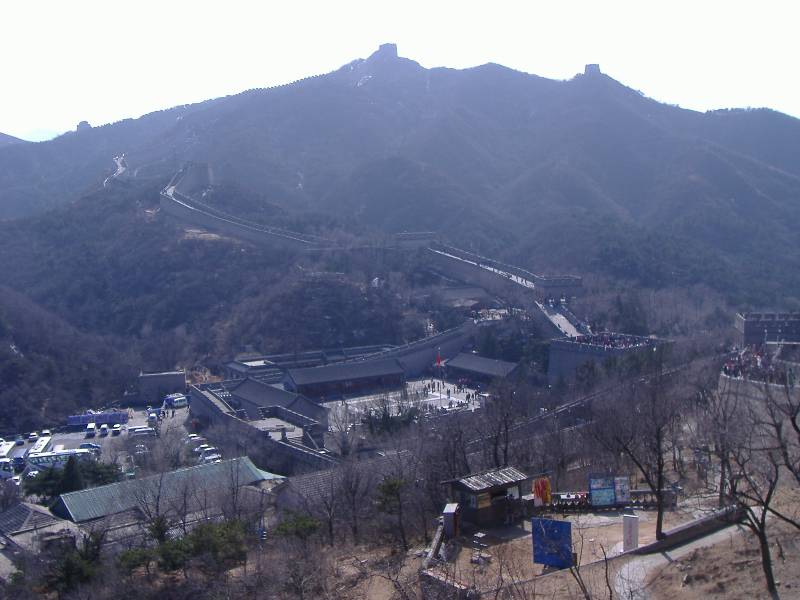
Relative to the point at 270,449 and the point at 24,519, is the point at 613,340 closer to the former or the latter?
the point at 270,449

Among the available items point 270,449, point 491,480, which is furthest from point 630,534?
point 270,449

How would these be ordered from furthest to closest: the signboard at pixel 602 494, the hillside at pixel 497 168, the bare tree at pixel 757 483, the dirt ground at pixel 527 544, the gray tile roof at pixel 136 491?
1. the hillside at pixel 497 168
2. the gray tile roof at pixel 136 491
3. the signboard at pixel 602 494
4. the dirt ground at pixel 527 544
5. the bare tree at pixel 757 483

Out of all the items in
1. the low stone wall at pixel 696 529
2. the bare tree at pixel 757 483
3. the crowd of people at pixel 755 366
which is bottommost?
the crowd of people at pixel 755 366

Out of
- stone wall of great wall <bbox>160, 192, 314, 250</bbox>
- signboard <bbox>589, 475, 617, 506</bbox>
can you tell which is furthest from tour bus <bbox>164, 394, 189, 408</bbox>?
signboard <bbox>589, 475, 617, 506</bbox>

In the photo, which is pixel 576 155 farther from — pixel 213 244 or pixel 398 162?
pixel 213 244

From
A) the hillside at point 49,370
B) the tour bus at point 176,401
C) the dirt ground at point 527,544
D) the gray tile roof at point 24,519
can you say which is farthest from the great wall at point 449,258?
the dirt ground at point 527,544

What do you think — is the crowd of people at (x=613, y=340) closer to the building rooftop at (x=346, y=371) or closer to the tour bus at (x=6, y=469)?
the building rooftop at (x=346, y=371)

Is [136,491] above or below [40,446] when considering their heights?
above

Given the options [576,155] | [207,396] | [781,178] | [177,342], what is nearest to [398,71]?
[576,155]
